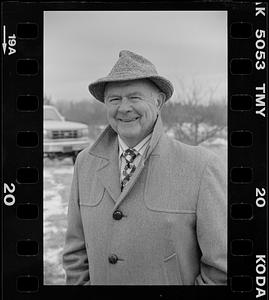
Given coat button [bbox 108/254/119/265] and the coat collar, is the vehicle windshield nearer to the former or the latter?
the coat collar

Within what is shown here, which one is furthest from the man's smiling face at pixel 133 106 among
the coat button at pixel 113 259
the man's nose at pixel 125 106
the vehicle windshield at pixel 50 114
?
the coat button at pixel 113 259

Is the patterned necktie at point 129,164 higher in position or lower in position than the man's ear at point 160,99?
lower

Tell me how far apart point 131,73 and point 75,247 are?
0.57 metres

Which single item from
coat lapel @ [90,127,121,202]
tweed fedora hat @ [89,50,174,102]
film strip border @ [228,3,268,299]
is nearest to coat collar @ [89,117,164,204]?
coat lapel @ [90,127,121,202]

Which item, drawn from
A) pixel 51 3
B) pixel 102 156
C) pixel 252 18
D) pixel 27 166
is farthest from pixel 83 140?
pixel 252 18

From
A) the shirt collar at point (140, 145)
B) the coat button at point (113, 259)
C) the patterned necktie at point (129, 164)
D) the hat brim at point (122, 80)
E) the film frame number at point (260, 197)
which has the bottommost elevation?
the coat button at point (113, 259)

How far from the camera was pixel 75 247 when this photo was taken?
1.33m

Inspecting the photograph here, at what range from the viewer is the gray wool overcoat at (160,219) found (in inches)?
48.8

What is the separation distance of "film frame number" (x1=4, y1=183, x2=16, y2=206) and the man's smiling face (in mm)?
374

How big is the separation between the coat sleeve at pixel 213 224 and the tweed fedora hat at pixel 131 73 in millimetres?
269

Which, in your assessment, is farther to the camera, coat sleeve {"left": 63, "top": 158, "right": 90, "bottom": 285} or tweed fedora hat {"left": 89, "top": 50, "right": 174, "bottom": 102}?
coat sleeve {"left": 63, "top": 158, "right": 90, "bottom": 285}

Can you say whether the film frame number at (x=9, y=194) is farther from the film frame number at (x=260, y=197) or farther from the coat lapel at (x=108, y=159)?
the film frame number at (x=260, y=197)

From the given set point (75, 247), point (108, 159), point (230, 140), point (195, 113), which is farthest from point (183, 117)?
point (75, 247)

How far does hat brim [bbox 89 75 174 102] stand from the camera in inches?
48.4
